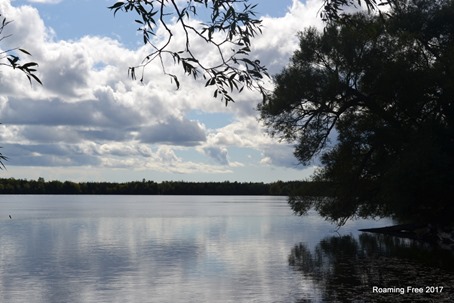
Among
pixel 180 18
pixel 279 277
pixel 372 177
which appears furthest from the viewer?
pixel 372 177

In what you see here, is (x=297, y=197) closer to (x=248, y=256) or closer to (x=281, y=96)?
(x=281, y=96)

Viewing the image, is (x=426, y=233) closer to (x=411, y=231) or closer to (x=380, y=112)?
(x=411, y=231)

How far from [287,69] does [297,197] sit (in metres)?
9.01

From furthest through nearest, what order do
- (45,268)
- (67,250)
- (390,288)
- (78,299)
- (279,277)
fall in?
(67,250), (45,268), (279,277), (390,288), (78,299)

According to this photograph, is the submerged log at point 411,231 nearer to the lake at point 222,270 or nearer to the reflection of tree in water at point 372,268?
the reflection of tree in water at point 372,268

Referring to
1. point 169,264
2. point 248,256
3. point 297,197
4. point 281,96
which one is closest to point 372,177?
point 297,197

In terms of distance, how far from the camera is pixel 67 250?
35.0 meters

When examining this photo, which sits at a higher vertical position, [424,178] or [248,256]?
[424,178]

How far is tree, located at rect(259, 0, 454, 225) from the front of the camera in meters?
36.1

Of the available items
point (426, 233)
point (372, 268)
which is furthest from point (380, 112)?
point (372, 268)

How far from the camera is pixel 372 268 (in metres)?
26.2

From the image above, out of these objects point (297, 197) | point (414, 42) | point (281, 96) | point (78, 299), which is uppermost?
point (414, 42)

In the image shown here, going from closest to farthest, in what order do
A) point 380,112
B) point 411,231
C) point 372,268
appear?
point 372,268 → point 380,112 → point 411,231

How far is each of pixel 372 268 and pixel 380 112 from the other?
14.9 m
